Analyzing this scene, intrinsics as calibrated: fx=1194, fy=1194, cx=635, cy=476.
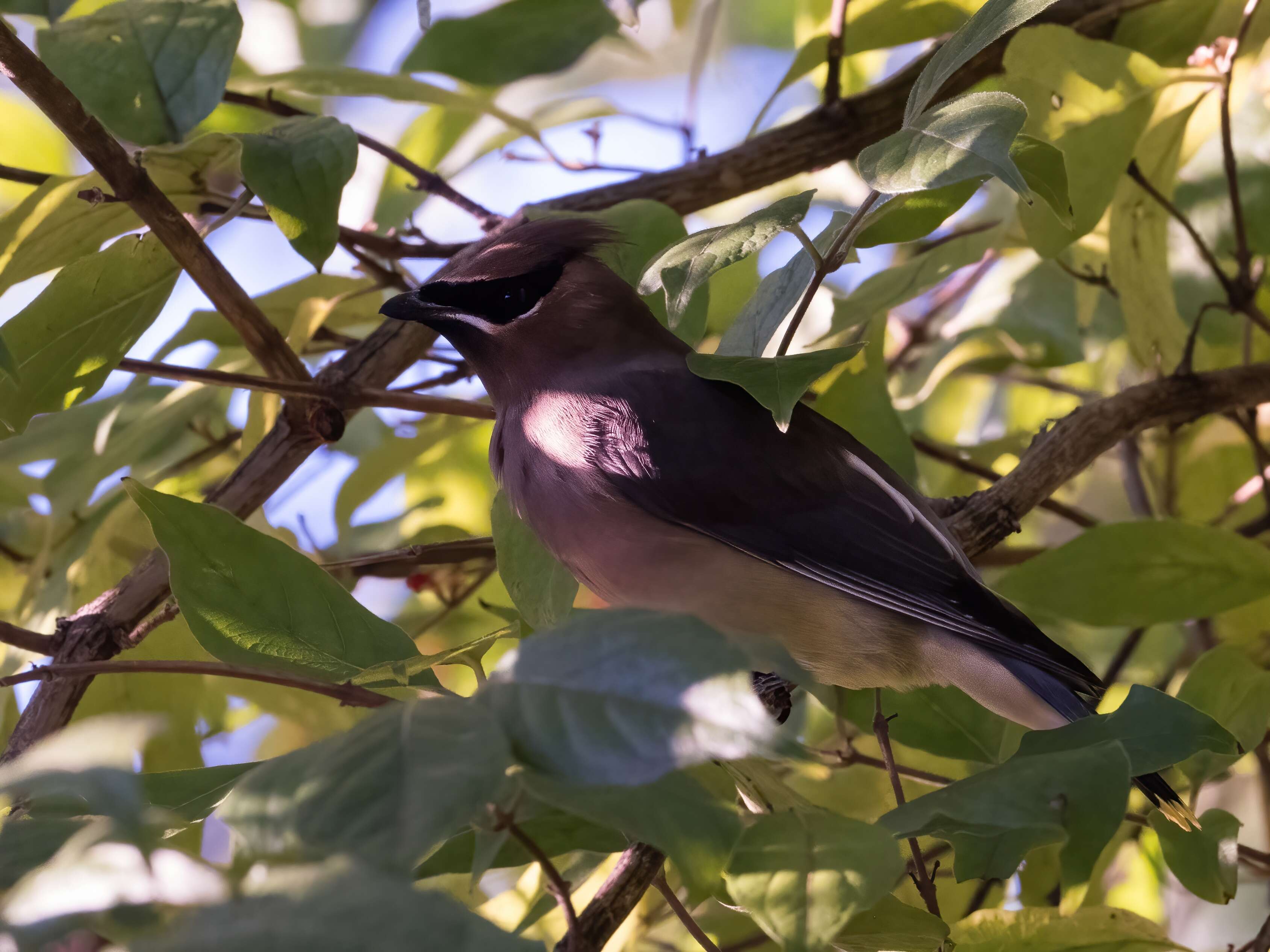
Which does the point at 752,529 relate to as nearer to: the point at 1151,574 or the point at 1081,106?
the point at 1151,574

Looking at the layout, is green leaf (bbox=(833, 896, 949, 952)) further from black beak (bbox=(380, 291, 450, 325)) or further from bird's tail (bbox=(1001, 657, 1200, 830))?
black beak (bbox=(380, 291, 450, 325))

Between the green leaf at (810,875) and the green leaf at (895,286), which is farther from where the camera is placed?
the green leaf at (895,286)

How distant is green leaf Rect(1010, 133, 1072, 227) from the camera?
4.04 feet

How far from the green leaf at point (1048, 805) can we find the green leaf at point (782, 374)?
1.15ft

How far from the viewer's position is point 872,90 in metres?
1.98

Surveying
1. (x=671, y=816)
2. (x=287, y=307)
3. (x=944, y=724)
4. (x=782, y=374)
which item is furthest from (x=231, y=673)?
(x=287, y=307)

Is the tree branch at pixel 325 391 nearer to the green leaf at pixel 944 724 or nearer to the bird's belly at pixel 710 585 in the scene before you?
the bird's belly at pixel 710 585

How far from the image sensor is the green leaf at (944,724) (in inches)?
60.2

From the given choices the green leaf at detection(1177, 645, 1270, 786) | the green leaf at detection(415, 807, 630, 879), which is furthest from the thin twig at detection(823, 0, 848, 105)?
the green leaf at detection(415, 807, 630, 879)

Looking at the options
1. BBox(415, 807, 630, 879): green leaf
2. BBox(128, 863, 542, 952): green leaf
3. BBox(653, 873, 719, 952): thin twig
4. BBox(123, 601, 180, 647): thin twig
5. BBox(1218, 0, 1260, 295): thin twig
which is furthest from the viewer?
BBox(1218, 0, 1260, 295): thin twig

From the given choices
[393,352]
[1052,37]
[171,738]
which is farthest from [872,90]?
[171,738]

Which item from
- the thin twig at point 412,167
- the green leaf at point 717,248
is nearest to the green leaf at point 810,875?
the green leaf at point 717,248

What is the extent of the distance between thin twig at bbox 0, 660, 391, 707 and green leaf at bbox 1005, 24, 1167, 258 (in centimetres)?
109

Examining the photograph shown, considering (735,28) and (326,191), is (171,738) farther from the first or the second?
(735,28)
